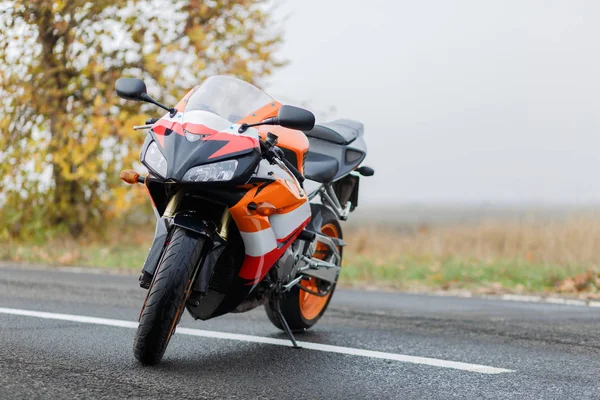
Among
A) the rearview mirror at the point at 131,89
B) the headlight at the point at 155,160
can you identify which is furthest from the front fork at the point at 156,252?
the rearview mirror at the point at 131,89

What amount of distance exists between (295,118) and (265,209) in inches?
20.2

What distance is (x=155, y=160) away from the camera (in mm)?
4430

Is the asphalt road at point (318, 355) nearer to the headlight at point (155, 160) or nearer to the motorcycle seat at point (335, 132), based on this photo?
the headlight at point (155, 160)

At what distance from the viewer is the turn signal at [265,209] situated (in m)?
4.56

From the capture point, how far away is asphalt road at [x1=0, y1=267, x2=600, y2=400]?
13.5 feet

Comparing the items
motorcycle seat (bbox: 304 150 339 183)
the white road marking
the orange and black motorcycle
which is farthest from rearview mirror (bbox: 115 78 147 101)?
the white road marking

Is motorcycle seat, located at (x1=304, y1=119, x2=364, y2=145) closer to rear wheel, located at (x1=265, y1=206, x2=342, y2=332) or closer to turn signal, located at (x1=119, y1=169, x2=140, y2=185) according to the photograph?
rear wheel, located at (x1=265, y1=206, x2=342, y2=332)

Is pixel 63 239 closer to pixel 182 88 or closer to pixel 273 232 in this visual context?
pixel 182 88

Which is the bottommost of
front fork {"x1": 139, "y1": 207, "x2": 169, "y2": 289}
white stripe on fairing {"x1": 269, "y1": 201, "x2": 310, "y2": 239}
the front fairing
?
front fork {"x1": 139, "y1": 207, "x2": 169, "y2": 289}

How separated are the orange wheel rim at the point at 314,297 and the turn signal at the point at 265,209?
5.01 ft

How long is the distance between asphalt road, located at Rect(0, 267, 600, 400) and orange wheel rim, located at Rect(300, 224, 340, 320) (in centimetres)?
16

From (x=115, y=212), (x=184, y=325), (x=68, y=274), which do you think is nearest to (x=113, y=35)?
(x=115, y=212)

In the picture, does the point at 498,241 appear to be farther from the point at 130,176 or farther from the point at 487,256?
the point at 130,176

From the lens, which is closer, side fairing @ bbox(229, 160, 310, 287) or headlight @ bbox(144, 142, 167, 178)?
headlight @ bbox(144, 142, 167, 178)
